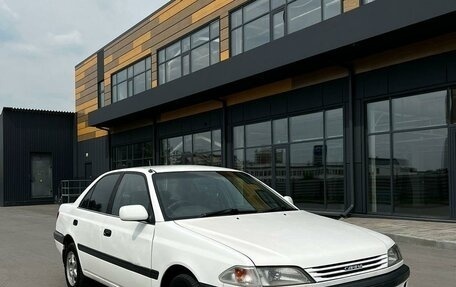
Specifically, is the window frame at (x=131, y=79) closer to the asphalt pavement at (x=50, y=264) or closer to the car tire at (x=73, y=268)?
the asphalt pavement at (x=50, y=264)

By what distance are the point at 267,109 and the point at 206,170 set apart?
12365 millimetres

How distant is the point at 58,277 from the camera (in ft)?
23.8

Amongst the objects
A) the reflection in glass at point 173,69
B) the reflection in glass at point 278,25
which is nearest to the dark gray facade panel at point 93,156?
the reflection in glass at point 173,69

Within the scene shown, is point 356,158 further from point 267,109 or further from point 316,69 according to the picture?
point 267,109

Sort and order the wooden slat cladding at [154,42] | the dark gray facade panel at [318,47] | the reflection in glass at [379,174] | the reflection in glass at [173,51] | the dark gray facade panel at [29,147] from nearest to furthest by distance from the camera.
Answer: the dark gray facade panel at [318,47] → the reflection in glass at [379,174] → the wooden slat cladding at [154,42] → the reflection in glass at [173,51] → the dark gray facade panel at [29,147]

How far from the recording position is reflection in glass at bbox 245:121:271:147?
17.7 m

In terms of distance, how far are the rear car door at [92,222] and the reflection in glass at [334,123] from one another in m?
10.0

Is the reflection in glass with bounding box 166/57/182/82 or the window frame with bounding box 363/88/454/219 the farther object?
the reflection in glass with bounding box 166/57/182/82

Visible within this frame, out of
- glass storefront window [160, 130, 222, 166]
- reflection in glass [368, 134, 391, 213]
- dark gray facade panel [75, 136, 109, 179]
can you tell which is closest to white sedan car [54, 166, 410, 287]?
reflection in glass [368, 134, 391, 213]

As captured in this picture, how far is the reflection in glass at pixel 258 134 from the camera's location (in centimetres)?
1769

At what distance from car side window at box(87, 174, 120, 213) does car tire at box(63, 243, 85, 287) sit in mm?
631

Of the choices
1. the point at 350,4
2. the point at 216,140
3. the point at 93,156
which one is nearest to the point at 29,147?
the point at 93,156

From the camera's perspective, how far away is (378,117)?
13977 mm

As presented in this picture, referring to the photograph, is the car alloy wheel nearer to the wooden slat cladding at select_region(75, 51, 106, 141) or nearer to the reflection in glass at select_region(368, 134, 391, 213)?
the reflection in glass at select_region(368, 134, 391, 213)
